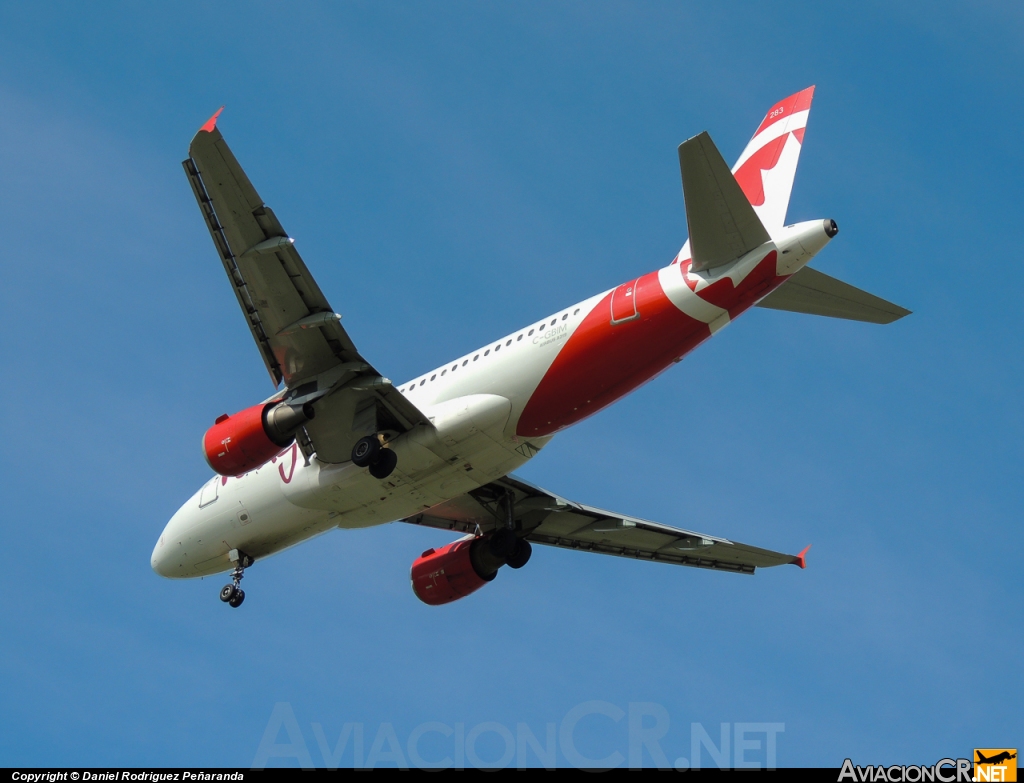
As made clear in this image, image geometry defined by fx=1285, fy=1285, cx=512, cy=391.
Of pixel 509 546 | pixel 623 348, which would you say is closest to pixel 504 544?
pixel 509 546

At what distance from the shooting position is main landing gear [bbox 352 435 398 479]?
27.2m

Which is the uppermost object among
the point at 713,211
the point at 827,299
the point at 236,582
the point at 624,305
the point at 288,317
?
the point at 713,211

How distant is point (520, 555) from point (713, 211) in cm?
1174

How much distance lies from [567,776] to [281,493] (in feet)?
34.5

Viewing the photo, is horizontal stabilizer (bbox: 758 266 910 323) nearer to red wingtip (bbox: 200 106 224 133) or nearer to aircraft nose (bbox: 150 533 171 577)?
red wingtip (bbox: 200 106 224 133)

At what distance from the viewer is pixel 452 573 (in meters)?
33.5

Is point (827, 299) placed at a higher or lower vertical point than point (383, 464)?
higher

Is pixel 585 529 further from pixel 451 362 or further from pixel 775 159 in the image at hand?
pixel 775 159

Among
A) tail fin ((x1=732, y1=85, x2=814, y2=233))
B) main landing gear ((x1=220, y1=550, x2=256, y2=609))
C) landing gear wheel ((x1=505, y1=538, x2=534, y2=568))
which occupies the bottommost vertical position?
main landing gear ((x1=220, y1=550, x2=256, y2=609))

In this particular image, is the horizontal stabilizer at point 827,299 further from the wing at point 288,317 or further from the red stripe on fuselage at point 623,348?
the wing at point 288,317

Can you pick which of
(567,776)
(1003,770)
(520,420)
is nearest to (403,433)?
(520,420)

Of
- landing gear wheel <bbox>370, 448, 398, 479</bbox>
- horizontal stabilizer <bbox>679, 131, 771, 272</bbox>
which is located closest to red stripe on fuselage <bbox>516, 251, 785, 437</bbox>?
horizontal stabilizer <bbox>679, 131, 771, 272</bbox>

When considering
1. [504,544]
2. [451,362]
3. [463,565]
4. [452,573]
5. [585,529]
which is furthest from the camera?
[585,529]

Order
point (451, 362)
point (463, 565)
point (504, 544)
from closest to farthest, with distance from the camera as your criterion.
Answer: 1. point (451, 362)
2. point (504, 544)
3. point (463, 565)
